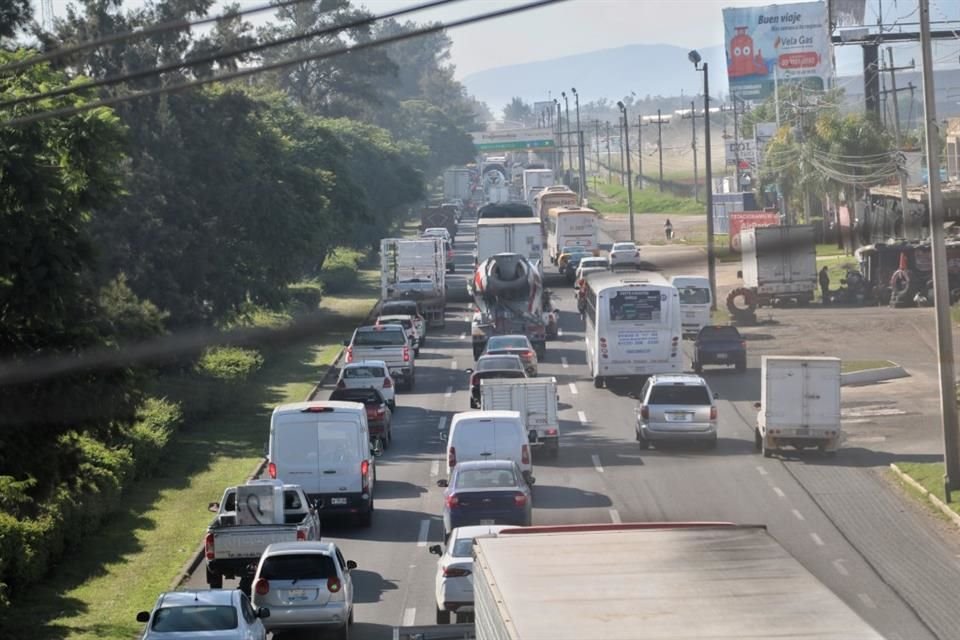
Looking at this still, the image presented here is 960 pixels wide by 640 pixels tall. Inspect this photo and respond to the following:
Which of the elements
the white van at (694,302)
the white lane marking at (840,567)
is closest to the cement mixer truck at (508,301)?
the white van at (694,302)

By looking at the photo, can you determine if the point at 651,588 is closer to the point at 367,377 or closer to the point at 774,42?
the point at 367,377

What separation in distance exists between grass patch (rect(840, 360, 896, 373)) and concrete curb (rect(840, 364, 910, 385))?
38 centimetres

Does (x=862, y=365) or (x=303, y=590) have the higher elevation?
(x=862, y=365)

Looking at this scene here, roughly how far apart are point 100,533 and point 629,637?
2072cm

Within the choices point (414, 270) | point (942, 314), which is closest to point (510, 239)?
point (414, 270)

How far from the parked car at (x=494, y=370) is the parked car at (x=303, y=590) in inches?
837

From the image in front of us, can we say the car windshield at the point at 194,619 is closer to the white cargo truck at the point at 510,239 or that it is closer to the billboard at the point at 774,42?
the white cargo truck at the point at 510,239

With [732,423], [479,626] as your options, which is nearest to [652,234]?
[732,423]

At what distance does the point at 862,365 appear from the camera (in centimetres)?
4956

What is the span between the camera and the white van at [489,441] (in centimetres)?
3206

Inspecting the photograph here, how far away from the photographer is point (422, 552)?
28.1 metres

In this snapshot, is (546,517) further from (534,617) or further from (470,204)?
(470,204)

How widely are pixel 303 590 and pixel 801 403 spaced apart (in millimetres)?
17136

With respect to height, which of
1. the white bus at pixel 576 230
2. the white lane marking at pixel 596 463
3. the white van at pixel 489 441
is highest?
the white bus at pixel 576 230
